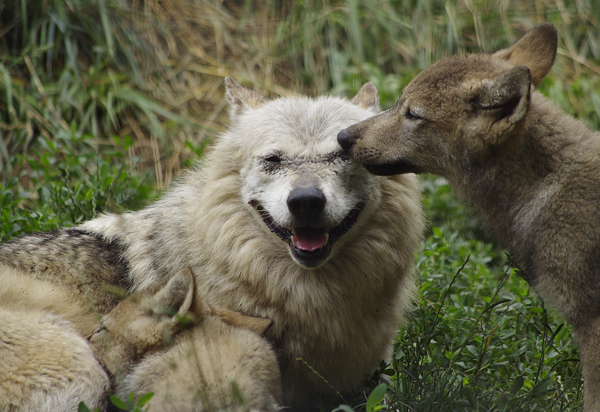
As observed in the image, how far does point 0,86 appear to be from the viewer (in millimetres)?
6977

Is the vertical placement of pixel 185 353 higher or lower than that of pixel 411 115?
lower

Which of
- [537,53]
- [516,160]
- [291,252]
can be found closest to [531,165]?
[516,160]

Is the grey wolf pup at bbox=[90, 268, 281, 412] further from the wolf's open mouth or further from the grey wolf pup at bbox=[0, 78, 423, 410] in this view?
the wolf's open mouth

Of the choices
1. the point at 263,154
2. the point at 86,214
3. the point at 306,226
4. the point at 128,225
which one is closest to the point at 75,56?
the point at 86,214

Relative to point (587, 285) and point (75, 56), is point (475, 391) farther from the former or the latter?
point (75, 56)

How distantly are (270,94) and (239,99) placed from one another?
3936 mm

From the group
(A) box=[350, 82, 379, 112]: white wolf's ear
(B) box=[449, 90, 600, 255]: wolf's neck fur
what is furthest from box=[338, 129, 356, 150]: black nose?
(A) box=[350, 82, 379, 112]: white wolf's ear

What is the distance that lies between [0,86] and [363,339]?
535 cm

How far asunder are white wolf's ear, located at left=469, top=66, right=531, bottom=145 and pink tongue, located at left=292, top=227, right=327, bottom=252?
107cm

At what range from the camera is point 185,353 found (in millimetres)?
3143

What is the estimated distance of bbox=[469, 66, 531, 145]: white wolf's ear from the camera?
126 inches

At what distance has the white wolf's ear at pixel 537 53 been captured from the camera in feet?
12.9

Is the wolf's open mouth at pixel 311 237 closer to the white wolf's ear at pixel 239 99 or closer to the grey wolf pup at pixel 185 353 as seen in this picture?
the grey wolf pup at pixel 185 353

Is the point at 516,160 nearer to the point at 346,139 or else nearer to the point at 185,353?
the point at 346,139
